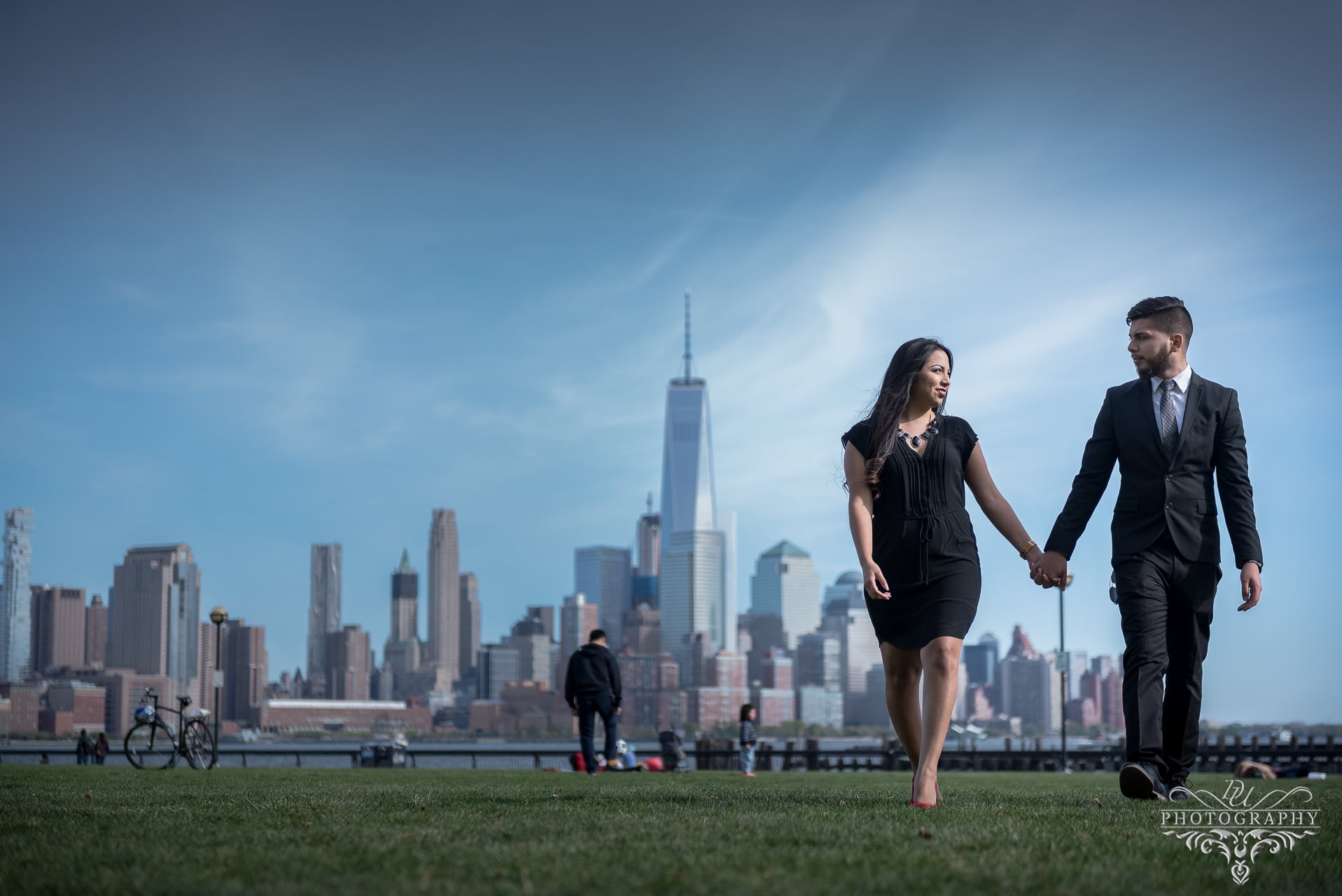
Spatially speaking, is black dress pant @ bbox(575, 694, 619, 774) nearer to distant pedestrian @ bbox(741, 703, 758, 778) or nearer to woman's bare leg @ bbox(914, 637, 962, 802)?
distant pedestrian @ bbox(741, 703, 758, 778)

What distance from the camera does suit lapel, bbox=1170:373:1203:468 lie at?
21.5 feet

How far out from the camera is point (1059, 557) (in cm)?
655

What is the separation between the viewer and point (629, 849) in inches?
159

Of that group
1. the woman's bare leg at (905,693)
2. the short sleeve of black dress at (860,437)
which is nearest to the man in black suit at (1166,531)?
the woman's bare leg at (905,693)

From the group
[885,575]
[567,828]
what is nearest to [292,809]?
[567,828]

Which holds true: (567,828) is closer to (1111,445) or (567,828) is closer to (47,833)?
(47,833)

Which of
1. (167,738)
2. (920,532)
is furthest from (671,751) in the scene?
(920,532)

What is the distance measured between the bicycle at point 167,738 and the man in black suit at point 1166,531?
1311cm

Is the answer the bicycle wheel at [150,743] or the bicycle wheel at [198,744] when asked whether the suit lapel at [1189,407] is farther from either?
the bicycle wheel at [198,744]

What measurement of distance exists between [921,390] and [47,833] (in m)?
4.25

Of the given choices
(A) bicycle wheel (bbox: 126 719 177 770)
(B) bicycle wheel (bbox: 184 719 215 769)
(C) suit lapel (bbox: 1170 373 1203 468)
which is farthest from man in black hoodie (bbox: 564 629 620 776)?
(C) suit lapel (bbox: 1170 373 1203 468)

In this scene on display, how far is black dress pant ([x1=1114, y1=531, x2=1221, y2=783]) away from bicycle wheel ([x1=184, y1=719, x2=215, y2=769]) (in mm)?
13630

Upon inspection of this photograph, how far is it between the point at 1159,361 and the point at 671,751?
19.9 metres

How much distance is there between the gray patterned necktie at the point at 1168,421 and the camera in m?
6.58
